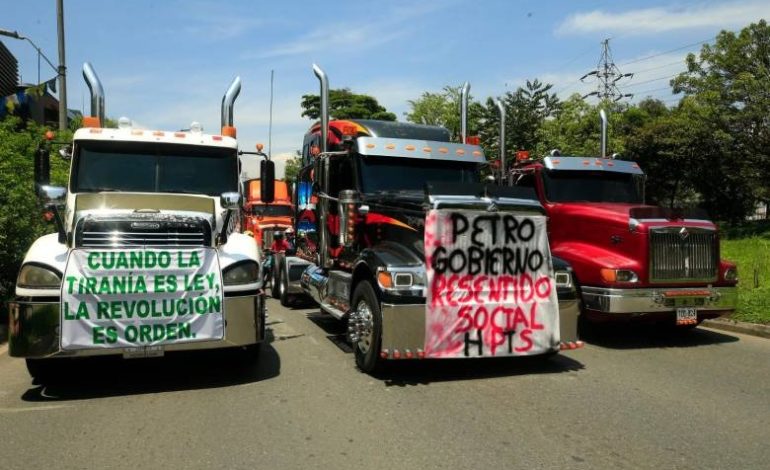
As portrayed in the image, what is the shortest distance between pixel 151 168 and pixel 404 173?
3.07 metres

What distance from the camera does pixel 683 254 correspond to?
27.0ft

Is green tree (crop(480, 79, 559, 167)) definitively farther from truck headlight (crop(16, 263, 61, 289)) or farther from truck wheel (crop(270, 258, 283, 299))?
truck headlight (crop(16, 263, 61, 289))

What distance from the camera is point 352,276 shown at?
23.6 ft

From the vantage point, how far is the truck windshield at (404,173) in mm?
8023

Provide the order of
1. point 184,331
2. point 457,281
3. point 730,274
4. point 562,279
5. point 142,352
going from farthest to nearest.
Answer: point 730,274 < point 562,279 < point 457,281 < point 184,331 < point 142,352

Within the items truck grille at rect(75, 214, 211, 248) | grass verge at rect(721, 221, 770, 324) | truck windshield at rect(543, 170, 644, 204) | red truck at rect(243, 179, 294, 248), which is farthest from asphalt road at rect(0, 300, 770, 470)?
red truck at rect(243, 179, 294, 248)

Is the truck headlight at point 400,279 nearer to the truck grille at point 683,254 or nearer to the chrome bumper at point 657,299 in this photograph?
the chrome bumper at point 657,299

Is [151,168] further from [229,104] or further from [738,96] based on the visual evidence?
[738,96]

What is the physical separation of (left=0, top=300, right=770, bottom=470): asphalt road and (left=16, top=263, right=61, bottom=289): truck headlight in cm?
106

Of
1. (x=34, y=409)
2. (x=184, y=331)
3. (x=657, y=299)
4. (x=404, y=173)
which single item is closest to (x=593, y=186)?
(x=657, y=299)

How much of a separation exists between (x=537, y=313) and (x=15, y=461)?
15.5ft

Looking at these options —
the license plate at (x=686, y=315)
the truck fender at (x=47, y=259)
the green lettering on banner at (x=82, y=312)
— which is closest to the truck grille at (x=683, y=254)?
the license plate at (x=686, y=315)

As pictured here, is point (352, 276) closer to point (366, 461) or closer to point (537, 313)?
point (537, 313)

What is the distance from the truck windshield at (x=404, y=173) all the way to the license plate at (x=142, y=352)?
126 inches
